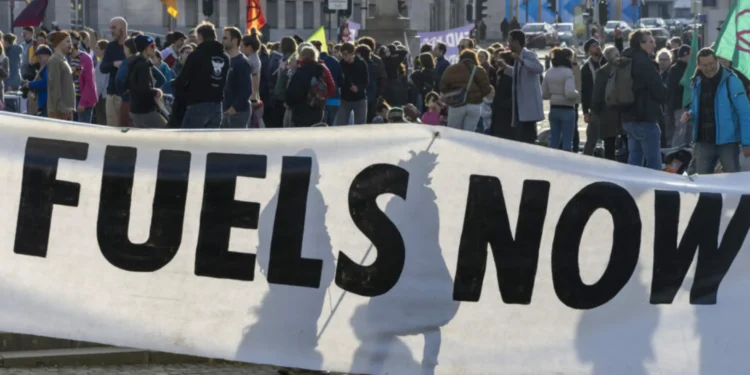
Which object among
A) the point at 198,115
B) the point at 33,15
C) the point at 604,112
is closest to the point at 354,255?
the point at 198,115

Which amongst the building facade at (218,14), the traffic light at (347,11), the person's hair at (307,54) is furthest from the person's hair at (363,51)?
the building facade at (218,14)

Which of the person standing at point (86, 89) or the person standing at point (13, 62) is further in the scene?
the person standing at point (13, 62)

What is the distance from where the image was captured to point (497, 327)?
22.2 ft

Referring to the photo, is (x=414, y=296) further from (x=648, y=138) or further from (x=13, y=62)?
(x=13, y=62)

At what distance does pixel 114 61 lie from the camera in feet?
49.7

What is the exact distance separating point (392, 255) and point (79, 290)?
1.32 meters

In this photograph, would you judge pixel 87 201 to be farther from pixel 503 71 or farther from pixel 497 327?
pixel 503 71

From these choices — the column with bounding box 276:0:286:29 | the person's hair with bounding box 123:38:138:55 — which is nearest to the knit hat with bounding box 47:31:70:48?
the person's hair with bounding box 123:38:138:55

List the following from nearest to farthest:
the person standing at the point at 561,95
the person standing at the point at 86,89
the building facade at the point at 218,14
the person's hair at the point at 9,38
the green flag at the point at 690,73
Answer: the person standing at the point at 86,89
the person standing at the point at 561,95
the green flag at the point at 690,73
the person's hair at the point at 9,38
the building facade at the point at 218,14

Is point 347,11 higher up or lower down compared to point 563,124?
higher up

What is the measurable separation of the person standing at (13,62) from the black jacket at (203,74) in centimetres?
1072

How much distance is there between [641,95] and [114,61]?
4906 millimetres

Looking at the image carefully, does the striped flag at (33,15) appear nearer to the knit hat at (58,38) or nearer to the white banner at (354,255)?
the knit hat at (58,38)

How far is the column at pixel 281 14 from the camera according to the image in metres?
88.5
